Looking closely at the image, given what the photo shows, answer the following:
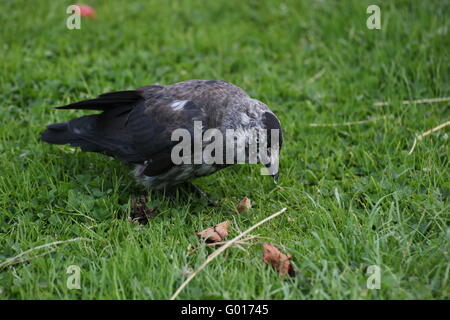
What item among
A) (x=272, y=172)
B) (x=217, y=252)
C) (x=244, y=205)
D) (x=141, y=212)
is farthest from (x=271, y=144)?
(x=141, y=212)

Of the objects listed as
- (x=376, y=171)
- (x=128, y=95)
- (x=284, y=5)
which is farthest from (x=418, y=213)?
(x=284, y=5)

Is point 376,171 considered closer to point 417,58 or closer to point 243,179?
point 243,179

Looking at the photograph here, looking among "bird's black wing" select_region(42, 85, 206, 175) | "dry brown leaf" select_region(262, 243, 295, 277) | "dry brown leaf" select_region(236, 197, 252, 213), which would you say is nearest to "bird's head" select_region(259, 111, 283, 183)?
"dry brown leaf" select_region(236, 197, 252, 213)

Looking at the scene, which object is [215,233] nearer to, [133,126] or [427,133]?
[133,126]

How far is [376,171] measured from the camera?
419cm

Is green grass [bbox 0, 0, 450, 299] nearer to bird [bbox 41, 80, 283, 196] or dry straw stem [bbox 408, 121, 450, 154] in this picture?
dry straw stem [bbox 408, 121, 450, 154]

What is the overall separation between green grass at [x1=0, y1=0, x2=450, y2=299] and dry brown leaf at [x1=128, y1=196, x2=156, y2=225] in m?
0.09

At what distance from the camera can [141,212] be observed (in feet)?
12.7

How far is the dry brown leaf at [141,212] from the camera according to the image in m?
3.82

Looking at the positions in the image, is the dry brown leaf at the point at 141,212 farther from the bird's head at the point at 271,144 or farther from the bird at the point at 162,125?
the bird's head at the point at 271,144

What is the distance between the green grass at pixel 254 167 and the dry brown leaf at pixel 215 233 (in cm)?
8

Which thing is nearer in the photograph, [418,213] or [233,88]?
[418,213]

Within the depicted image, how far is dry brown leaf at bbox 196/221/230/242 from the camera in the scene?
3.44 m
